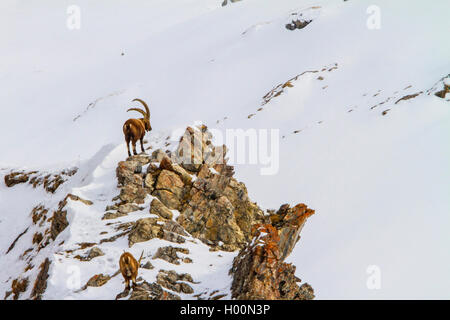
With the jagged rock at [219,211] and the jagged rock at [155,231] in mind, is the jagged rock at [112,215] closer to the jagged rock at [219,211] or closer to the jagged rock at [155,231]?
the jagged rock at [155,231]

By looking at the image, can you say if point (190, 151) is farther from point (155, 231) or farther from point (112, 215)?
point (155, 231)

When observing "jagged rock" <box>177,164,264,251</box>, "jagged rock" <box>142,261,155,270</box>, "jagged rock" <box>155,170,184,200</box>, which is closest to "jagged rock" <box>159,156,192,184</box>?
"jagged rock" <box>155,170,184,200</box>

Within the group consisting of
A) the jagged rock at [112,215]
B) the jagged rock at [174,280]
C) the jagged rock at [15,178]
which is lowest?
the jagged rock at [15,178]

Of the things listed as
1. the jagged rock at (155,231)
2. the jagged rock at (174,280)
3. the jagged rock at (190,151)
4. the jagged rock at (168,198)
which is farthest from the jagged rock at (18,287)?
the jagged rock at (190,151)

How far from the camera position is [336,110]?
32188 mm

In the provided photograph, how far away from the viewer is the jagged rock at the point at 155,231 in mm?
13414

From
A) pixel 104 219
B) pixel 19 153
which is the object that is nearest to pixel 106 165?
pixel 104 219

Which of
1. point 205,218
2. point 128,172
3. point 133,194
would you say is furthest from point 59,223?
point 205,218

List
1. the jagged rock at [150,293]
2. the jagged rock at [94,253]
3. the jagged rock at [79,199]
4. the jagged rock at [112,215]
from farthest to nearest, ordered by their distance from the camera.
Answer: the jagged rock at [79,199] < the jagged rock at [112,215] < the jagged rock at [94,253] < the jagged rock at [150,293]

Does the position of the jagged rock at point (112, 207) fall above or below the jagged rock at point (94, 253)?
above

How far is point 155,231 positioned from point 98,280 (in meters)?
2.67

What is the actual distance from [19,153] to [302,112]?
29.3 metres

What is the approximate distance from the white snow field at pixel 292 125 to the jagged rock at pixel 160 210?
327 mm
